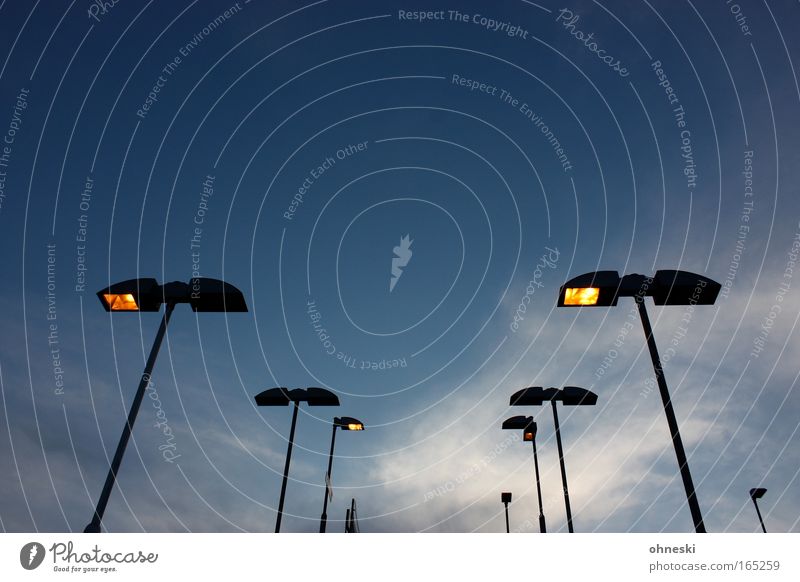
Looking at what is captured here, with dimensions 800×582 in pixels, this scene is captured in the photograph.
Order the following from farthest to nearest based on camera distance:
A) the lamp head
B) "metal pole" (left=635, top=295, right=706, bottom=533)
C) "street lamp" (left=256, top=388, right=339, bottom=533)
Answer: the lamp head < "street lamp" (left=256, top=388, right=339, bottom=533) < "metal pole" (left=635, top=295, right=706, bottom=533)

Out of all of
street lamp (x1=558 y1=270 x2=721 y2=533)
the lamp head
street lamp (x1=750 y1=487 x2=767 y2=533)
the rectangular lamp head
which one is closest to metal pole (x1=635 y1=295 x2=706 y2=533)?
street lamp (x1=558 y1=270 x2=721 y2=533)

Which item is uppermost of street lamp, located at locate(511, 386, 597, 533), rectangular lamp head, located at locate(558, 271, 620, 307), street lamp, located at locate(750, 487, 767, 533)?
street lamp, located at locate(750, 487, 767, 533)

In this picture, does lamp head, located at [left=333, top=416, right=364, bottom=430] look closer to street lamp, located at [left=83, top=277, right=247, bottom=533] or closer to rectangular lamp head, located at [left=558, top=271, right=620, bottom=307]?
street lamp, located at [left=83, top=277, right=247, bottom=533]

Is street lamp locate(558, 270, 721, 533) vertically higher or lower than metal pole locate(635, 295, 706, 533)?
higher

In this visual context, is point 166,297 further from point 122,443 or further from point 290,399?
point 290,399

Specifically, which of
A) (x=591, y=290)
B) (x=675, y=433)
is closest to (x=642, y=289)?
(x=591, y=290)

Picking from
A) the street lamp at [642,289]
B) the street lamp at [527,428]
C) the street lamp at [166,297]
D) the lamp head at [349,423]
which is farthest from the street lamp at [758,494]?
the street lamp at [166,297]

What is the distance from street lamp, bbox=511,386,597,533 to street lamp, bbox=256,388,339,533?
282 inches

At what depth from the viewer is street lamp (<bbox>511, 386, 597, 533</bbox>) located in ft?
56.4

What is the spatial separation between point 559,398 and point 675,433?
35.5 ft

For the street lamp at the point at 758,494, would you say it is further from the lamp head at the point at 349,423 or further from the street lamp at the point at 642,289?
the street lamp at the point at 642,289

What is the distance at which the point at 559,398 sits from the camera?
18.4 m

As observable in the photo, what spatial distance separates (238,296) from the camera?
34.4 feet
